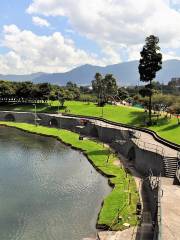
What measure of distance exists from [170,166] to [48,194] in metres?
Result: 18.0

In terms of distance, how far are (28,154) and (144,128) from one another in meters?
26.9

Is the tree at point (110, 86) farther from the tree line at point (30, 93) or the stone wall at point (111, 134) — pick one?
the stone wall at point (111, 134)

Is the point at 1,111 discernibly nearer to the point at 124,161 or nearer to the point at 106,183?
the point at 124,161

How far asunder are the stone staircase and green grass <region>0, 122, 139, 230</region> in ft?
17.0

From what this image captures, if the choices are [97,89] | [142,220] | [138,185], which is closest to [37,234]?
[142,220]

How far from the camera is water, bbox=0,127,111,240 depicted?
41656 millimetres

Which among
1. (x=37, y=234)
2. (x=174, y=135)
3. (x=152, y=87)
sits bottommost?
(x=37, y=234)

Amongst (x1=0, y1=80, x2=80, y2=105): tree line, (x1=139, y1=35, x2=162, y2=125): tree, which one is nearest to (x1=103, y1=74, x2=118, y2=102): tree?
(x1=0, y1=80, x2=80, y2=105): tree line

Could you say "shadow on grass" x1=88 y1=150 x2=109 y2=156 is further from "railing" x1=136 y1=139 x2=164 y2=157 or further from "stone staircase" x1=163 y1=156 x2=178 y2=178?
"stone staircase" x1=163 y1=156 x2=178 y2=178

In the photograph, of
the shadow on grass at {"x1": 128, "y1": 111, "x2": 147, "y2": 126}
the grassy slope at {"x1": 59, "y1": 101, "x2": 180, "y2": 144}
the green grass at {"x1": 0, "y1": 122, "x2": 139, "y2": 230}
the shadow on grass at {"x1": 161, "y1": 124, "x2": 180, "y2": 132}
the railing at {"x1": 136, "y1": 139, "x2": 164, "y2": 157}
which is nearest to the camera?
the green grass at {"x1": 0, "y1": 122, "x2": 139, "y2": 230}

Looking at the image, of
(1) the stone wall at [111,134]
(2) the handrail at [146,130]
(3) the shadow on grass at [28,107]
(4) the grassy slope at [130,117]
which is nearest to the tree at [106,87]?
(4) the grassy slope at [130,117]

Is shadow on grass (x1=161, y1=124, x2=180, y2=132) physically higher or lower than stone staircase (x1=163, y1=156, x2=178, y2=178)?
higher

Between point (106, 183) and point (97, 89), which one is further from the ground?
point (97, 89)

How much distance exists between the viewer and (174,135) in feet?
246
